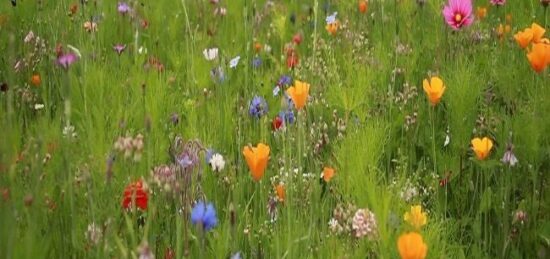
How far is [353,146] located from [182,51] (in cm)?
153

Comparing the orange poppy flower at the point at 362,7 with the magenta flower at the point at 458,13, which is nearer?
the magenta flower at the point at 458,13

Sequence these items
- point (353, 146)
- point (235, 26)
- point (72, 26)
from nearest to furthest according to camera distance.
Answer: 1. point (353, 146)
2. point (72, 26)
3. point (235, 26)

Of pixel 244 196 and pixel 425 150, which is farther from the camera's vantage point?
pixel 425 150

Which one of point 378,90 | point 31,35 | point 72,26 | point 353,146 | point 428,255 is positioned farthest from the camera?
point 72,26

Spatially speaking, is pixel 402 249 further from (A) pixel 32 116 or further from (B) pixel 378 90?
(A) pixel 32 116

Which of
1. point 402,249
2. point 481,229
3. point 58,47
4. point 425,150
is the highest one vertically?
point 58,47

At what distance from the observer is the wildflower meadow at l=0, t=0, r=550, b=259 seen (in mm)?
1621

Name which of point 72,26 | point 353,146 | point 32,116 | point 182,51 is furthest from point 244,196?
point 72,26

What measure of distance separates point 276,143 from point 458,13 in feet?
2.51

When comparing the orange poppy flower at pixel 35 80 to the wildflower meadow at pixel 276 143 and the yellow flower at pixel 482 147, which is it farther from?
the yellow flower at pixel 482 147

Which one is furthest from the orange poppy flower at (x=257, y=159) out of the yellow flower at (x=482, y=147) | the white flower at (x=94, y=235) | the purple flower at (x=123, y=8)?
the purple flower at (x=123, y=8)

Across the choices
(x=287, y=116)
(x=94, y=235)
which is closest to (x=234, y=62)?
(x=287, y=116)

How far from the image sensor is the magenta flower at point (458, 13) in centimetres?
271

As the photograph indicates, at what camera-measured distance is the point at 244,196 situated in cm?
229
